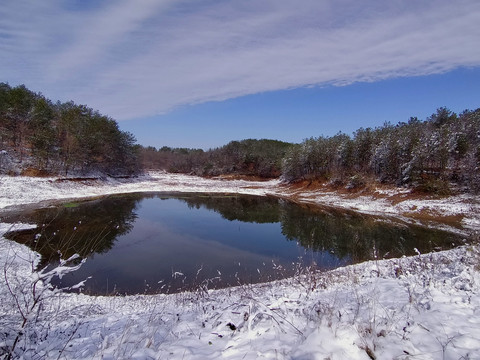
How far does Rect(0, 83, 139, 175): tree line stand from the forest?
0.12m

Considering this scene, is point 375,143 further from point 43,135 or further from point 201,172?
point 201,172

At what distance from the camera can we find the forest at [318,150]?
33281 mm

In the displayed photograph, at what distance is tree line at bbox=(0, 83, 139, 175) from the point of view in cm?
4166

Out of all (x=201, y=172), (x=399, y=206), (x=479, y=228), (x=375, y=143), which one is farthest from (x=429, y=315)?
(x=201, y=172)

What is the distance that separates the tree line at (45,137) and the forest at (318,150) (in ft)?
0.40

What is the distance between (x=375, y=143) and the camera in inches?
1779

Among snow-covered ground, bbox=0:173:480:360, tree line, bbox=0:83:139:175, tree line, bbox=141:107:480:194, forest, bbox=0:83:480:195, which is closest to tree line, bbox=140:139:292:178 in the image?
tree line, bbox=141:107:480:194

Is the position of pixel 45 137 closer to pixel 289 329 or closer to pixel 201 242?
pixel 201 242

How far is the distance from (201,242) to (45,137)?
36.1 meters

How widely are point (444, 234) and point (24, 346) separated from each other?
2495cm

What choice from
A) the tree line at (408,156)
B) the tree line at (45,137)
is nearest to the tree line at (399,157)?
the tree line at (408,156)

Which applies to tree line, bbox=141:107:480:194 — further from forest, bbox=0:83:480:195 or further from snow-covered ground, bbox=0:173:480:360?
snow-covered ground, bbox=0:173:480:360

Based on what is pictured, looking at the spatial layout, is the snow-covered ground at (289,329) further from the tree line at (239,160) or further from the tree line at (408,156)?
the tree line at (239,160)

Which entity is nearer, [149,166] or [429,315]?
[429,315]
